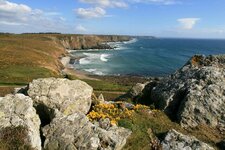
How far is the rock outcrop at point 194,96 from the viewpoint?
757 inches

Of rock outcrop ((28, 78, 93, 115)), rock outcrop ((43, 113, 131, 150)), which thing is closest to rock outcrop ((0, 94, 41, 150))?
rock outcrop ((43, 113, 131, 150))

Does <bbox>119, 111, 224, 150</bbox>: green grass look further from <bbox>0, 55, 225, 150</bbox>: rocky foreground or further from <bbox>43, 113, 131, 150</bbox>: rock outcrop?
<bbox>43, 113, 131, 150</bbox>: rock outcrop

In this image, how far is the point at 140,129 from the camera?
17016mm

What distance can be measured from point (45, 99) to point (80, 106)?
2.20m

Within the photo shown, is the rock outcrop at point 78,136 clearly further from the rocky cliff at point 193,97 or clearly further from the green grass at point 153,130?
the rocky cliff at point 193,97

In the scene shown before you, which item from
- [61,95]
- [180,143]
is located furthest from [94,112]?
[180,143]

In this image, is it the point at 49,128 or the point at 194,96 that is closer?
the point at 49,128

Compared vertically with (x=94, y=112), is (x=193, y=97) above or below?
above

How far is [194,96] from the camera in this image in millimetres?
19625

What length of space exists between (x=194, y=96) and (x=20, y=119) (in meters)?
10.7

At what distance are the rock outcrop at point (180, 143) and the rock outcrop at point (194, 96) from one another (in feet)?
10.4

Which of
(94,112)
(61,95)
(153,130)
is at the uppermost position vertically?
(61,95)

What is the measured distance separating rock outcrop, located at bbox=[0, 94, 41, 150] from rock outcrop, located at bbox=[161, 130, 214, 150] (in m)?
6.33

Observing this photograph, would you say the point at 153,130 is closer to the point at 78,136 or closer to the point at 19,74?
the point at 78,136
